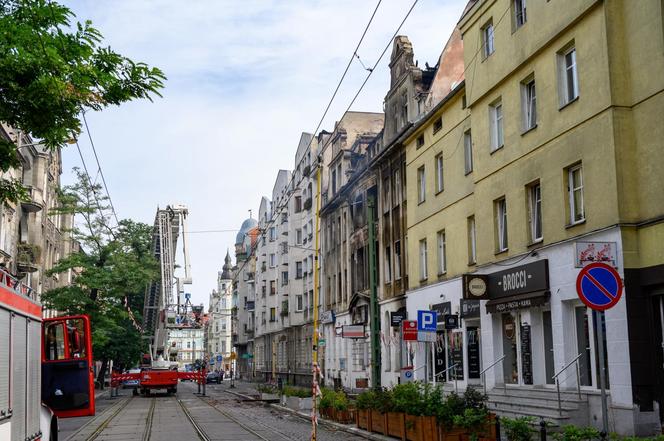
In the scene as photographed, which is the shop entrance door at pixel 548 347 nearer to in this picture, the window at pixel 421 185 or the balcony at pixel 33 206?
the window at pixel 421 185

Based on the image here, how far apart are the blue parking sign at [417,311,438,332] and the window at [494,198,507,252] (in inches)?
165

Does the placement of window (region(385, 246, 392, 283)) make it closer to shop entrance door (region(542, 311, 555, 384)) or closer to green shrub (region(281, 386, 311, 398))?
green shrub (region(281, 386, 311, 398))

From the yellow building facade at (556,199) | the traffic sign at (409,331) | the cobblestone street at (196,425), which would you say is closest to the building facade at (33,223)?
the cobblestone street at (196,425)

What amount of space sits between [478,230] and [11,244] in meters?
25.5

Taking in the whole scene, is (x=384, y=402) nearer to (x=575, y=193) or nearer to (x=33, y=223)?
(x=575, y=193)

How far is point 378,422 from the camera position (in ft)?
63.4

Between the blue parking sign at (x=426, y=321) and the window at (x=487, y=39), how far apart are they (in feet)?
28.4

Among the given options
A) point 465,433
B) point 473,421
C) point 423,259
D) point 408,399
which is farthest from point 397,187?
point 473,421

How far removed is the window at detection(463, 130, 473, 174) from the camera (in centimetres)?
2720

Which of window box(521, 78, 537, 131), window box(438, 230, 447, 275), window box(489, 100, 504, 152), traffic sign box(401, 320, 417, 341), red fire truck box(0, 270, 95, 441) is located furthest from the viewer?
window box(438, 230, 447, 275)

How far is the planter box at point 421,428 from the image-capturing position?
15633 mm

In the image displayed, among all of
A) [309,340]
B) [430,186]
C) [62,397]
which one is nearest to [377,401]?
[62,397]

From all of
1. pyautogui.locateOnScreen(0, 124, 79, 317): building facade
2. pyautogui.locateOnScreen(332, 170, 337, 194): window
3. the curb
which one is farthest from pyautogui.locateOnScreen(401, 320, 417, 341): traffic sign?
pyautogui.locateOnScreen(332, 170, 337, 194): window

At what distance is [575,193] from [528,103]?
380cm
